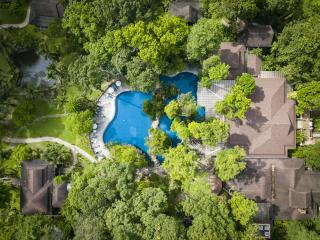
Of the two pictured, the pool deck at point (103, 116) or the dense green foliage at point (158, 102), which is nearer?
the dense green foliage at point (158, 102)

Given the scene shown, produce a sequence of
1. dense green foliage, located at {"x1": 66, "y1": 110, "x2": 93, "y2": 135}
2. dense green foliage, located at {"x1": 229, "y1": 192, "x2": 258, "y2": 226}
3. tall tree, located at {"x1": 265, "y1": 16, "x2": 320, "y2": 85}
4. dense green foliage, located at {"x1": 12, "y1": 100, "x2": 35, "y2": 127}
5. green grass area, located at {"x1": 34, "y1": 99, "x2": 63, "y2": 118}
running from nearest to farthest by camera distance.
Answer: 1. dense green foliage, located at {"x1": 229, "y1": 192, "x2": 258, "y2": 226}
2. tall tree, located at {"x1": 265, "y1": 16, "x2": 320, "y2": 85}
3. dense green foliage, located at {"x1": 66, "y1": 110, "x2": 93, "y2": 135}
4. dense green foliage, located at {"x1": 12, "y1": 100, "x2": 35, "y2": 127}
5. green grass area, located at {"x1": 34, "y1": 99, "x2": 63, "y2": 118}

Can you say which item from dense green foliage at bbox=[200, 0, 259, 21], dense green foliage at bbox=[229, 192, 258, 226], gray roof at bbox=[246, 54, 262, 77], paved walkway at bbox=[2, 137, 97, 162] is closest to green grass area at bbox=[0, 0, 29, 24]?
paved walkway at bbox=[2, 137, 97, 162]

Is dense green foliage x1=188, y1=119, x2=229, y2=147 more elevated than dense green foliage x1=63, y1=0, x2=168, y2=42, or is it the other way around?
dense green foliage x1=63, y1=0, x2=168, y2=42

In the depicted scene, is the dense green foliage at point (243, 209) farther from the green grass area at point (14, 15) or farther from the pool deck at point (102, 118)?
the green grass area at point (14, 15)

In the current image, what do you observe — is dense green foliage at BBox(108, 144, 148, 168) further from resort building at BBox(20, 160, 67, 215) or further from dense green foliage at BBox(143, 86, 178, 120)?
resort building at BBox(20, 160, 67, 215)

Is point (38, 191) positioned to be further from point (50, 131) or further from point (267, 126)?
point (267, 126)

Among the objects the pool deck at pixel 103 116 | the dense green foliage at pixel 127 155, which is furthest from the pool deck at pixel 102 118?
the dense green foliage at pixel 127 155

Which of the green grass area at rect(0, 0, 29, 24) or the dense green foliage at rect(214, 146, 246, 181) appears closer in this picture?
the dense green foliage at rect(214, 146, 246, 181)
